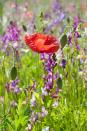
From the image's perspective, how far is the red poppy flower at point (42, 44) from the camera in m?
1.88

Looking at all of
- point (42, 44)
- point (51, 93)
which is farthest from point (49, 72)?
point (42, 44)

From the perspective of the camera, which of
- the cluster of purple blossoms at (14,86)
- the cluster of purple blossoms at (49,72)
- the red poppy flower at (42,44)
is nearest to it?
the red poppy flower at (42,44)

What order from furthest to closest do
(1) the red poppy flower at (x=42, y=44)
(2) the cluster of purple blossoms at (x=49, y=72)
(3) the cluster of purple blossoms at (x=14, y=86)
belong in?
(3) the cluster of purple blossoms at (x=14, y=86) < (2) the cluster of purple blossoms at (x=49, y=72) < (1) the red poppy flower at (x=42, y=44)

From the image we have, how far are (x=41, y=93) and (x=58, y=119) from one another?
144mm

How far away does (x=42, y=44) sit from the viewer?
1.92 m

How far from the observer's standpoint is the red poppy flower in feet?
6.17

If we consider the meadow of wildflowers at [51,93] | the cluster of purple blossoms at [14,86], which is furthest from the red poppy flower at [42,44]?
the cluster of purple blossoms at [14,86]

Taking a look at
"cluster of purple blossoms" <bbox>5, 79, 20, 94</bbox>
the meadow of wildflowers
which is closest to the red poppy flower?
the meadow of wildflowers

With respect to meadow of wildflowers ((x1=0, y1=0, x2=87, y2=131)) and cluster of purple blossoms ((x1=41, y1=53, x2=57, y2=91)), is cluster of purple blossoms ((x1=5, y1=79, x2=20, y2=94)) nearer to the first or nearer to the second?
meadow of wildflowers ((x1=0, y1=0, x2=87, y2=131))

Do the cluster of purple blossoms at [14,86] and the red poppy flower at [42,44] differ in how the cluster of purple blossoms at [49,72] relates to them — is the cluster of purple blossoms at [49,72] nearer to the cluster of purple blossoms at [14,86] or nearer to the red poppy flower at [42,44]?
the red poppy flower at [42,44]

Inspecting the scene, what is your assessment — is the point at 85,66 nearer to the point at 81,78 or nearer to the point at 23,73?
the point at 81,78

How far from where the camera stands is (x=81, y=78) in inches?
92.0

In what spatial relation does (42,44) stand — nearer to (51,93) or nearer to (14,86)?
(51,93)

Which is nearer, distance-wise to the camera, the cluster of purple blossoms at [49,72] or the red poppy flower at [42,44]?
the red poppy flower at [42,44]
